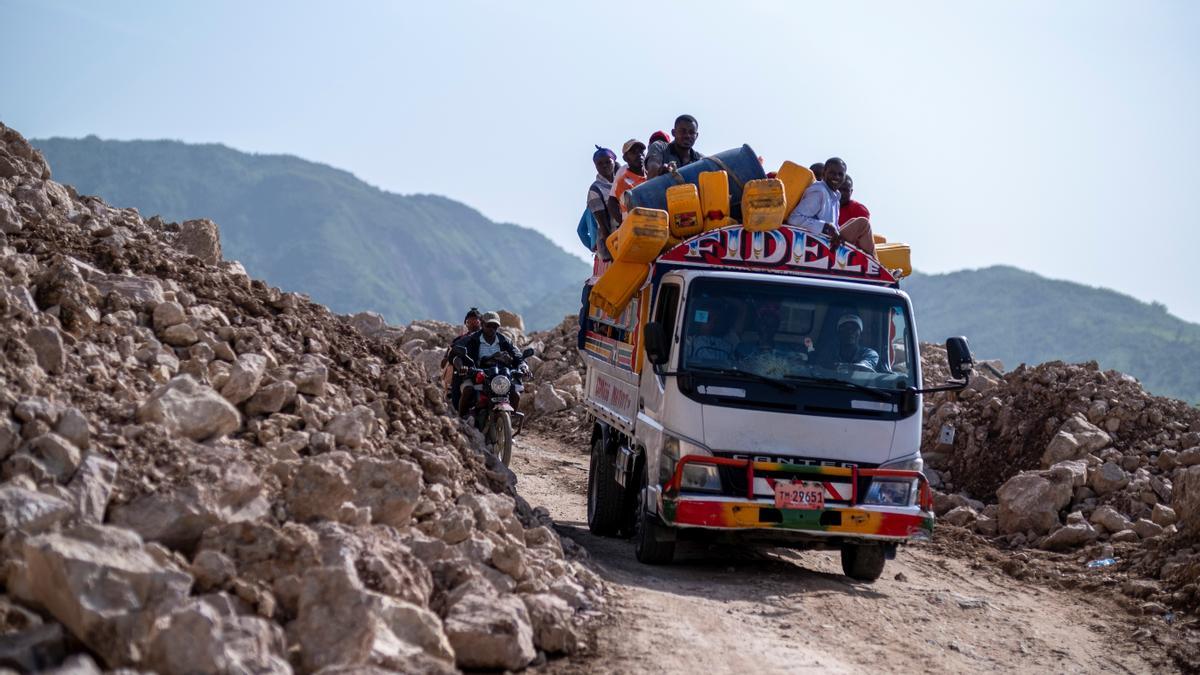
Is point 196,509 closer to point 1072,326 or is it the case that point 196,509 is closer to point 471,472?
point 471,472

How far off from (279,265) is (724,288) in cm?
16001

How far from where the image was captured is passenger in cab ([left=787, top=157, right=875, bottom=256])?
9.33 metres

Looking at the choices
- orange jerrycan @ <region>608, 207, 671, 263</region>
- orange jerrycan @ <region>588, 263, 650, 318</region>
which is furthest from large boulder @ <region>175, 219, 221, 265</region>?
orange jerrycan @ <region>608, 207, 671, 263</region>

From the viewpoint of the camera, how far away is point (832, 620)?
7.74 meters

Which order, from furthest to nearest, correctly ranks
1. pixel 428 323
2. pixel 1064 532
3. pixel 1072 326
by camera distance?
pixel 1072 326
pixel 428 323
pixel 1064 532

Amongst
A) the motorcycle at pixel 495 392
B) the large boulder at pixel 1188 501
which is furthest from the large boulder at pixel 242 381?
the large boulder at pixel 1188 501

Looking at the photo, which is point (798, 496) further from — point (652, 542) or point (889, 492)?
point (652, 542)

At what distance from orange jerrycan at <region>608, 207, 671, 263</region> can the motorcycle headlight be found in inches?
121

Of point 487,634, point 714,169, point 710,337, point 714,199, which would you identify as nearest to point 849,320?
point 710,337

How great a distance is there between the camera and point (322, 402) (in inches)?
285

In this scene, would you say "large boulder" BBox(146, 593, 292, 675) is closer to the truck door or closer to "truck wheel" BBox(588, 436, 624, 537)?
the truck door

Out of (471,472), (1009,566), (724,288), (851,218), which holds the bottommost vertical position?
(1009,566)

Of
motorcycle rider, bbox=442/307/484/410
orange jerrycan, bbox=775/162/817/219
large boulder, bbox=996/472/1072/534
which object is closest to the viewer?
orange jerrycan, bbox=775/162/817/219

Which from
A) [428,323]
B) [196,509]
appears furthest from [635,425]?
[428,323]
